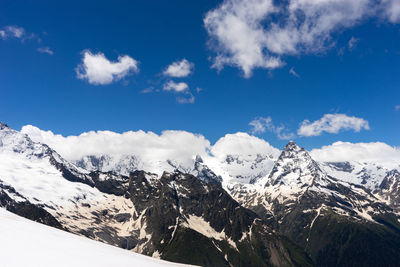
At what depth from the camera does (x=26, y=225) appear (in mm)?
18062

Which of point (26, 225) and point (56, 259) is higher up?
point (26, 225)

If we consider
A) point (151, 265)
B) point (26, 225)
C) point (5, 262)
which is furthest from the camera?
point (26, 225)

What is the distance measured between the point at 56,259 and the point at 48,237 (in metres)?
3.06

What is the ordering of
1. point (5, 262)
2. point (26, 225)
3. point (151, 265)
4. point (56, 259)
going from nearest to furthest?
1. point (5, 262)
2. point (56, 259)
3. point (151, 265)
4. point (26, 225)

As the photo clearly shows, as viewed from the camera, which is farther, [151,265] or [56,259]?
[151,265]

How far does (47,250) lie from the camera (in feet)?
50.3

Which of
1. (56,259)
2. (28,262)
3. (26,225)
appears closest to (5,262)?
(28,262)

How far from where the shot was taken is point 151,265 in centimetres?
1688

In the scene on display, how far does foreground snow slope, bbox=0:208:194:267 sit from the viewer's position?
14055 millimetres

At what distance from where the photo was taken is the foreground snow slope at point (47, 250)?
14.1m

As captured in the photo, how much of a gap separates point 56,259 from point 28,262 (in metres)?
1.20

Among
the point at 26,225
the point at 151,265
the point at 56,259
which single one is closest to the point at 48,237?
the point at 26,225

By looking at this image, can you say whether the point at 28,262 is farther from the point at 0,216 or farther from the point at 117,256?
the point at 0,216

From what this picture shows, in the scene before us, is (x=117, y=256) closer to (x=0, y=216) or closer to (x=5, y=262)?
(x=5, y=262)
